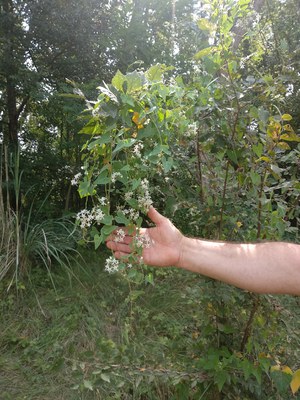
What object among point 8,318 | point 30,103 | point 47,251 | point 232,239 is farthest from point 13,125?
point 232,239

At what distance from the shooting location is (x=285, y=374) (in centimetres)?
156

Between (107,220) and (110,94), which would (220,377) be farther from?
(110,94)

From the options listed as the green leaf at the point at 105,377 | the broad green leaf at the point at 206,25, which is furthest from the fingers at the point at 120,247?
the broad green leaf at the point at 206,25

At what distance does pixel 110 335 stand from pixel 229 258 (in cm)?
194

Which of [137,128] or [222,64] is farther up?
[222,64]

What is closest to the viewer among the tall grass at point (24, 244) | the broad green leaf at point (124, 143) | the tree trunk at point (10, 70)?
the broad green leaf at point (124, 143)

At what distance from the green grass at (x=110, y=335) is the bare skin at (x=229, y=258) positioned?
36 cm

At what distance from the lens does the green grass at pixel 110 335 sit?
167 centimetres

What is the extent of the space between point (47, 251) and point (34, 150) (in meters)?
1.90

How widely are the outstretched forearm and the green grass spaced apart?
1.19 ft

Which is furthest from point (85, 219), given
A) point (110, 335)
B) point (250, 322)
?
point (110, 335)

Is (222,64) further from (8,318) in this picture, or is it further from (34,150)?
(34,150)

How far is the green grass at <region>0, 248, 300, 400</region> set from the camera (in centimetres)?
167

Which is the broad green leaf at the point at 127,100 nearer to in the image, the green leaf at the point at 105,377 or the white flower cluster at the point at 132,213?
the white flower cluster at the point at 132,213
